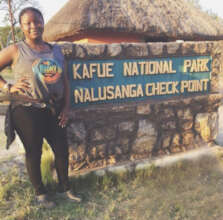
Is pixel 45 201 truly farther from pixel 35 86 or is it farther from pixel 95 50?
pixel 95 50

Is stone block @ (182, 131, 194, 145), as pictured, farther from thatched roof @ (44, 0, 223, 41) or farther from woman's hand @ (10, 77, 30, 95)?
thatched roof @ (44, 0, 223, 41)

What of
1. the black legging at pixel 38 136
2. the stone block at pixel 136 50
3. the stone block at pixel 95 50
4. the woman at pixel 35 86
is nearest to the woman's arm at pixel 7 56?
the woman at pixel 35 86

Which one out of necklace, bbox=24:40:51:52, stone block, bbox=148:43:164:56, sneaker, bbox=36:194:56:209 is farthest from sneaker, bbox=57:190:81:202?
stone block, bbox=148:43:164:56

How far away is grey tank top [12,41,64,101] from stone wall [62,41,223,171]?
22.7 inches

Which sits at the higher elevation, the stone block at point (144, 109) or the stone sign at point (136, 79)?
the stone sign at point (136, 79)

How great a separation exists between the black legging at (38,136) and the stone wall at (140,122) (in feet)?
1.20

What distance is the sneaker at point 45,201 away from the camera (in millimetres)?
1955

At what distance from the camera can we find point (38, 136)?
5.94ft

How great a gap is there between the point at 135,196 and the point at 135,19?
3.75 metres

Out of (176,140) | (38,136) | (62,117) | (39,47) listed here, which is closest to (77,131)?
(62,117)

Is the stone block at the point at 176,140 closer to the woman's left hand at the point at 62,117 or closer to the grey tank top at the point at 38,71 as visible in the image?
the woman's left hand at the point at 62,117

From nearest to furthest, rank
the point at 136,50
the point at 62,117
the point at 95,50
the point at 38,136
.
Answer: the point at 38,136 < the point at 62,117 < the point at 95,50 < the point at 136,50

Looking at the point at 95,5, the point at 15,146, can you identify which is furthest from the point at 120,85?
the point at 95,5

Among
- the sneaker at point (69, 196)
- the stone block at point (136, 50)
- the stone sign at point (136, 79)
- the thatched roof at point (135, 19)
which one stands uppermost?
the thatched roof at point (135, 19)
